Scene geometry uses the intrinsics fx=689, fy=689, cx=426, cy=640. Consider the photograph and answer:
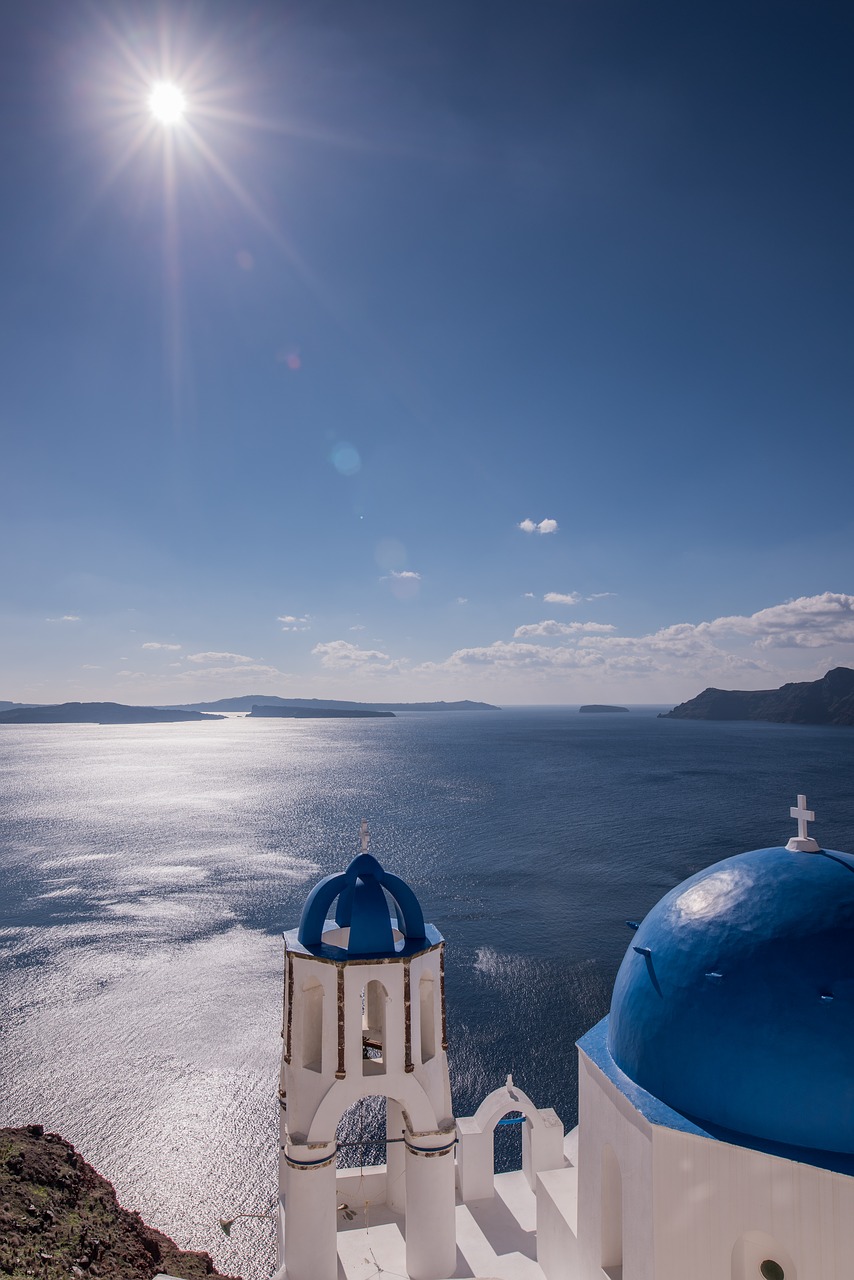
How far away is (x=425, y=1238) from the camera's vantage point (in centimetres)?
1090

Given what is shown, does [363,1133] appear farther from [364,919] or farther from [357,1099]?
[364,919]

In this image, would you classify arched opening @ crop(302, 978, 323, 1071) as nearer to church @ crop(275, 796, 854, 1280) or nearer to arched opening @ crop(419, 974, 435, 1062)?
church @ crop(275, 796, 854, 1280)

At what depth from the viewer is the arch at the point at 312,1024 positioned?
11227 mm

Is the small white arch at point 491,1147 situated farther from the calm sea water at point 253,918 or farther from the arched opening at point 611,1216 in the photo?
the calm sea water at point 253,918

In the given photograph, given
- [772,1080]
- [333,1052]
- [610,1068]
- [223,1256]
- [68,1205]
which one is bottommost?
[223,1256]

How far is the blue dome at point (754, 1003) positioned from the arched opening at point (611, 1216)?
1.54m

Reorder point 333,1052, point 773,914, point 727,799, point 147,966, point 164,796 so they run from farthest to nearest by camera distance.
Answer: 1. point 164,796
2. point 727,799
3. point 147,966
4. point 333,1052
5. point 773,914

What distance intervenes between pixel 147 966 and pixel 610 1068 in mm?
29184

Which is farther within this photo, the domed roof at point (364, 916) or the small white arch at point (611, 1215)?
the domed roof at point (364, 916)

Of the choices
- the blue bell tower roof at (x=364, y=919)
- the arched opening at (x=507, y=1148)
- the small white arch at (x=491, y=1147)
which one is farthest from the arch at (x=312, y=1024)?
the arched opening at (x=507, y=1148)

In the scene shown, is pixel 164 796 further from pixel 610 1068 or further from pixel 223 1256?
pixel 610 1068

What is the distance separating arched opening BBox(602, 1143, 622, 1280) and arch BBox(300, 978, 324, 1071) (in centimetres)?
457

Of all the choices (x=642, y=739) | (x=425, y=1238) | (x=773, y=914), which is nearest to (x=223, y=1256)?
(x=425, y=1238)

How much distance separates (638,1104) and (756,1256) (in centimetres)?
173
